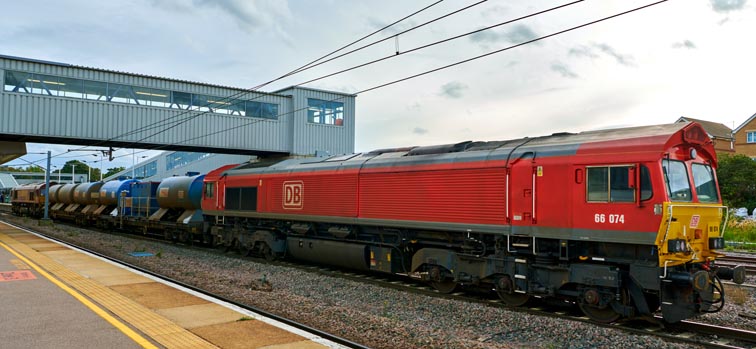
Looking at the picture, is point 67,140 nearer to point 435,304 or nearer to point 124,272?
point 124,272

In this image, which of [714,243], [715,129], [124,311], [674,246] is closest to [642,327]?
[674,246]

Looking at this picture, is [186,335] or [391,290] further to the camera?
[391,290]

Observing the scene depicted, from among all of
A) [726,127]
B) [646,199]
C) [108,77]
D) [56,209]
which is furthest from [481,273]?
[726,127]

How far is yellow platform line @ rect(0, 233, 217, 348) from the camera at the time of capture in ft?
23.3

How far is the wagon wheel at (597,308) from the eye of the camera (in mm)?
8906

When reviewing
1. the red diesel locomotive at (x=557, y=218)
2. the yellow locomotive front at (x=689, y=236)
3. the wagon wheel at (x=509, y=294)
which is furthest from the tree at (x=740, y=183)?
the wagon wheel at (x=509, y=294)

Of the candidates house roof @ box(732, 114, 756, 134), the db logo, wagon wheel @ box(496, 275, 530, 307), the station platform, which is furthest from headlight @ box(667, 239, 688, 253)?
house roof @ box(732, 114, 756, 134)

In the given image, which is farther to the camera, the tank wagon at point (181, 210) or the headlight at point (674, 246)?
the tank wagon at point (181, 210)

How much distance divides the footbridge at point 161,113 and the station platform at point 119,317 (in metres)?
18.1

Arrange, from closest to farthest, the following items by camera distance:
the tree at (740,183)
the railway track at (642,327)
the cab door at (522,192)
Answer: the railway track at (642,327), the cab door at (522,192), the tree at (740,183)

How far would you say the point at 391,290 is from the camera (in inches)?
479

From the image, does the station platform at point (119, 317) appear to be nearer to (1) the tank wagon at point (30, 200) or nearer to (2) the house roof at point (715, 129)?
(1) the tank wagon at point (30, 200)

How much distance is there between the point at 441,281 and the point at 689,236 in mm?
5247

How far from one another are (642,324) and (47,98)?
30.4 meters
